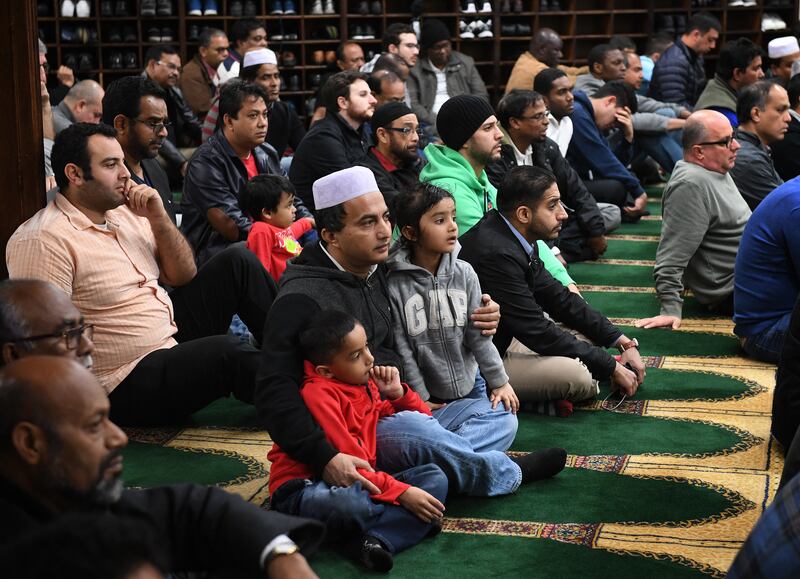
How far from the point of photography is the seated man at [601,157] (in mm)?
7820

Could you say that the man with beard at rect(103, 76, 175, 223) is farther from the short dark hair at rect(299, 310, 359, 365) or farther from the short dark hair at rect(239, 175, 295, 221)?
the short dark hair at rect(299, 310, 359, 365)

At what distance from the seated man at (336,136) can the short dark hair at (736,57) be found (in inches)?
119

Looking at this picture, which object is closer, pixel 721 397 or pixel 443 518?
pixel 443 518

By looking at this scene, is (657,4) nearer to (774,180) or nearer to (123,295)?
(774,180)

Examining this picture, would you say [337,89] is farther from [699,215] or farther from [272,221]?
[699,215]

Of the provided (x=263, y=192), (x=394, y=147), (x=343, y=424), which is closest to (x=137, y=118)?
(x=263, y=192)

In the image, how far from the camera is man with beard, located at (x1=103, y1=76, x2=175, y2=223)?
484cm

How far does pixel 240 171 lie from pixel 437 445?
8.43 feet

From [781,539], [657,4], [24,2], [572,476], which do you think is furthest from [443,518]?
[657,4]

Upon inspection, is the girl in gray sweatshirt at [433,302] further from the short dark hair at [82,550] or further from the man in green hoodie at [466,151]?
the short dark hair at [82,550]

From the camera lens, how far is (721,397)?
14.5ft

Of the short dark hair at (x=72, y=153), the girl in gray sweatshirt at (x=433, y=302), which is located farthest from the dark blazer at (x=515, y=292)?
the short dark hair at (x=72, y=153)

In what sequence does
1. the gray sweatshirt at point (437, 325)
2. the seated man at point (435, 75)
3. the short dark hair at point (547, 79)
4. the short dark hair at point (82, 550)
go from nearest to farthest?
1. the short dark hair at point (82, 550)
2. the gray sweatshirt at point (437, 325)
3. the short dark hair at point (547, 79)
4. the seated man at point (435, 75)

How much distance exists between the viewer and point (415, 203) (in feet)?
12.1
